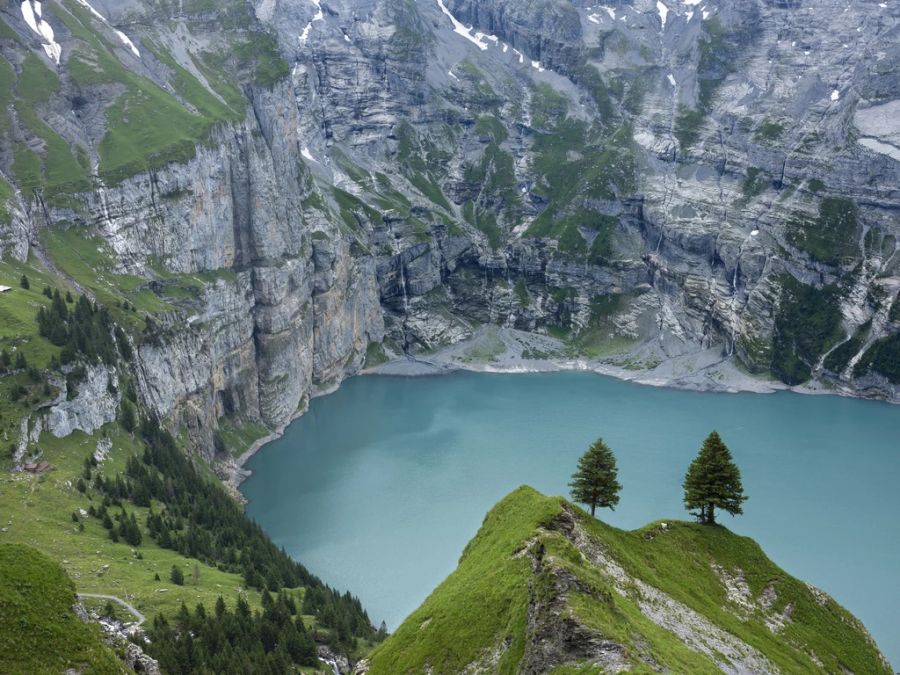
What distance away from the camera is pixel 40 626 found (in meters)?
25.8

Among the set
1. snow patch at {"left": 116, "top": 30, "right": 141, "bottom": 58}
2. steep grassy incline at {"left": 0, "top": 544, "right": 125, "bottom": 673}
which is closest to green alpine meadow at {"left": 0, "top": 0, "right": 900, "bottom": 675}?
steep grassy incline at {"left": 0, "top": 544, "right": 125, "bottom": 673}

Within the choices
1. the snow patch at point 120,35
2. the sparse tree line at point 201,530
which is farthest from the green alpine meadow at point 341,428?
the snow patch at point 120,35

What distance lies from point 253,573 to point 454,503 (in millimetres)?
39786

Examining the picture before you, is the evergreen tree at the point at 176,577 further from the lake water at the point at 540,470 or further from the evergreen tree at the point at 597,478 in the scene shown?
the evergreen tree at the point at 597,478

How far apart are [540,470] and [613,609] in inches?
3570

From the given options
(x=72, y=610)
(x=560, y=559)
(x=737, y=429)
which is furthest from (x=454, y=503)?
(x=72, y=610)

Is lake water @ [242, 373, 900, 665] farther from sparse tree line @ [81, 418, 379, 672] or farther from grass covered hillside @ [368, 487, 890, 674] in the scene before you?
grass covered hillside @ [368, 487, 890, 674]

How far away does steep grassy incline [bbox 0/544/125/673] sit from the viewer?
980 inches

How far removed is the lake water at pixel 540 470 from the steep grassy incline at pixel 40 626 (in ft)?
184

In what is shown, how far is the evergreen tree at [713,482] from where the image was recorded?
177ft

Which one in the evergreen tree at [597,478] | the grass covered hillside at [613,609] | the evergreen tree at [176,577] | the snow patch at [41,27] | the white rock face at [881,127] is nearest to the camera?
the grass covered hillside at [613,609]

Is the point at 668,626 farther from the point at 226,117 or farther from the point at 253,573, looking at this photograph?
the point at 226,117

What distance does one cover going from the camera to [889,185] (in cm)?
18612

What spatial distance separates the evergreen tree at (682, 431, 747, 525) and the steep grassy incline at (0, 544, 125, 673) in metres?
39.4
